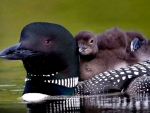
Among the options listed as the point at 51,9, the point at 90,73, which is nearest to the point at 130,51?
the point at 90,73

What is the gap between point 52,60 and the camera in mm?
6793

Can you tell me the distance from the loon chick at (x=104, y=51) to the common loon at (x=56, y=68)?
0.50ft

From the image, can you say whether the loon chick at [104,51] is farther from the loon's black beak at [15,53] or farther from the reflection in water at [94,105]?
the loon's black beak at [15,53]

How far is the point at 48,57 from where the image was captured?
6773 millimetres

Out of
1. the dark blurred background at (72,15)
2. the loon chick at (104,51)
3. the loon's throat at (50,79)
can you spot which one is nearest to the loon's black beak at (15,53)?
the loon's throat at (50,79)

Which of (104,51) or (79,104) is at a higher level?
(104,51)

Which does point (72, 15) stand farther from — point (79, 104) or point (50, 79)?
point (79, 104)

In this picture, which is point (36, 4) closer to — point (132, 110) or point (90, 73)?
point (90, 73)

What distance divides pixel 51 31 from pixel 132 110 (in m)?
0.84

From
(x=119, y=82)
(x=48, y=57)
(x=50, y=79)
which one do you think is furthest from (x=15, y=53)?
(x=119, y=82)

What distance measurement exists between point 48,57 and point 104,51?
615mm

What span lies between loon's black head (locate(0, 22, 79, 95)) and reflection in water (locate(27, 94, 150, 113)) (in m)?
0.10

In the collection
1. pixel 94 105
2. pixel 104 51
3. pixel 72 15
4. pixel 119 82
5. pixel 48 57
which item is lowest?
pixel 94 105

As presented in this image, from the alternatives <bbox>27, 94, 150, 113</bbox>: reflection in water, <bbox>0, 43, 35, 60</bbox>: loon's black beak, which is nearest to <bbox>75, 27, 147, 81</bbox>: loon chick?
<bbox>27, 94, 150, 113</bbox>: reflection in water
